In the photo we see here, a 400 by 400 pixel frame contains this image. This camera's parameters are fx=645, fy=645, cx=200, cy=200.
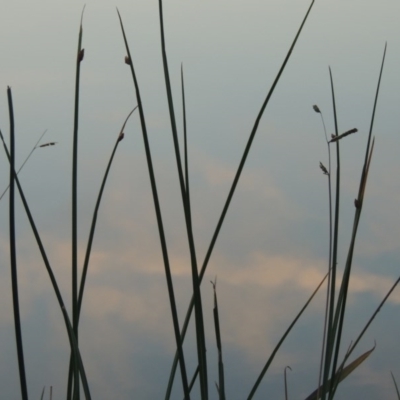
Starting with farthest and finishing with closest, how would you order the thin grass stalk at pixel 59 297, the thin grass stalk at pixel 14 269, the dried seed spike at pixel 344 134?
the dried seed spike at pixel 344 134 < the thin grass stalk at pixel 59 297 < the thin grass stalk at pixel 14 269

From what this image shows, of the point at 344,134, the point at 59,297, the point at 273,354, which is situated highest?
the point at 344,134

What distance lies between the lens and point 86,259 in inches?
54.2

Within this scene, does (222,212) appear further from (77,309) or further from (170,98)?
(77,309)

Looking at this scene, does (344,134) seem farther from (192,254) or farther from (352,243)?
(192,254)

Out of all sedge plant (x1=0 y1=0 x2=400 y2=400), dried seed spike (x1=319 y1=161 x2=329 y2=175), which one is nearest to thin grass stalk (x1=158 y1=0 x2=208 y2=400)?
sedge plant (x1=0 y1=0 x2=400 y2=400)

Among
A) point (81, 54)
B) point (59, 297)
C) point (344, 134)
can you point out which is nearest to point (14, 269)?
point (59, 297)

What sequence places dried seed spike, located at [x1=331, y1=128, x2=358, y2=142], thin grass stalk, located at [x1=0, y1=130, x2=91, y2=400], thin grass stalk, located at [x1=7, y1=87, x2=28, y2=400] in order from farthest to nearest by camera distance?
1. dried seed spike, located at [x1=331, y1=128, x2=358, y2=142]
2. thin grass stalk, located at [x1=0, y1=130, x2=91, y2=400]
3. thin grass stalk, located at [x1=7, y1=87, x2=28, y2=400]

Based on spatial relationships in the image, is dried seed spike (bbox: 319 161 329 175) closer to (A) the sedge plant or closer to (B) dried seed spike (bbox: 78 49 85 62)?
(A) the sedge plant

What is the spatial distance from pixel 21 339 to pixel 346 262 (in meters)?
0.67

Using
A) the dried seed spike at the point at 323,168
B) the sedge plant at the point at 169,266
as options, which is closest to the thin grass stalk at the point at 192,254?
the sedge plant at the point at 169,266

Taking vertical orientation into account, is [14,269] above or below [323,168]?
below

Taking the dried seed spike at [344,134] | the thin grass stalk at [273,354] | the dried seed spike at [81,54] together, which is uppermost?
the dried seed spike at [81,54]

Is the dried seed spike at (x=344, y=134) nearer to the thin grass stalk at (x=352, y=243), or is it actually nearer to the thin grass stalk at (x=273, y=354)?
the thin grass stalk at (x=352, y=243)

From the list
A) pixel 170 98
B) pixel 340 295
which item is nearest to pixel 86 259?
pixel 170 98
